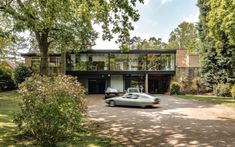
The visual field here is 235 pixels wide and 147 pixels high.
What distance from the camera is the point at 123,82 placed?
48156 millimetres

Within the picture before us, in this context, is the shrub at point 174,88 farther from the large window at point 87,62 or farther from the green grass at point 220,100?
the large window at point 87,62

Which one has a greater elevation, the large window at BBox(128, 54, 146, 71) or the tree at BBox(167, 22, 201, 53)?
the tree at BBox(167, 22, 201, 53)

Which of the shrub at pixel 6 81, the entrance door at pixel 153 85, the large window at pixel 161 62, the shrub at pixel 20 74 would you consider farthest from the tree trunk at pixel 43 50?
the entrance door at pixel 153 85

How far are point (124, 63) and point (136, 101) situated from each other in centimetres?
1883

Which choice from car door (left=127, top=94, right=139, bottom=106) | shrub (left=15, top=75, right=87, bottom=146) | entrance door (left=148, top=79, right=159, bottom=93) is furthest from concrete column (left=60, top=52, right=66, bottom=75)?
shrub (left=15, top=75, right=87, bottom=146)

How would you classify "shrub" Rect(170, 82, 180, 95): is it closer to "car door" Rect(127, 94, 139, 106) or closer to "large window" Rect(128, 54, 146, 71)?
"large window" Rect(128, 54, 146, 71)

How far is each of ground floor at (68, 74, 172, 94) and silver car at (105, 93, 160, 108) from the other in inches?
771

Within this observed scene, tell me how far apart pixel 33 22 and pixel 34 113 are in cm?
585

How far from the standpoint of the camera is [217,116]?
20844mm

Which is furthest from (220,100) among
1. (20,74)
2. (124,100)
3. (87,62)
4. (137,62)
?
(20,74)

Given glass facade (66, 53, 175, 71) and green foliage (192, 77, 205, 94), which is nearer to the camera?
green foliage (192, 77, 205, 94)

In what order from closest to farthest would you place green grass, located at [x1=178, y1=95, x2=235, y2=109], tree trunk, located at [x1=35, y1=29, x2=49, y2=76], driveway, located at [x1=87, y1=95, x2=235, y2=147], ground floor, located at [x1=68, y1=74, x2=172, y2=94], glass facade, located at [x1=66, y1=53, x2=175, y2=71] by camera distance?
driveway, located at [x1=87, y1=95, x2=235, y2=147] → green grass, located at [x1=178, y1=95, x2=235, y2=109] → tree trunk, located at [x1=35, y1=29, x2=49, y2=76] → glass facade, located at [x1=66, y1=53, x2=175, y2=71] → ground floor, located at [x1=68, y1=74, x2=172, y2=94]

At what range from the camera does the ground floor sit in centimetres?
4781

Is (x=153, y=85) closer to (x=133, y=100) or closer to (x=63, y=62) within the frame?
(x=63, y=62)
